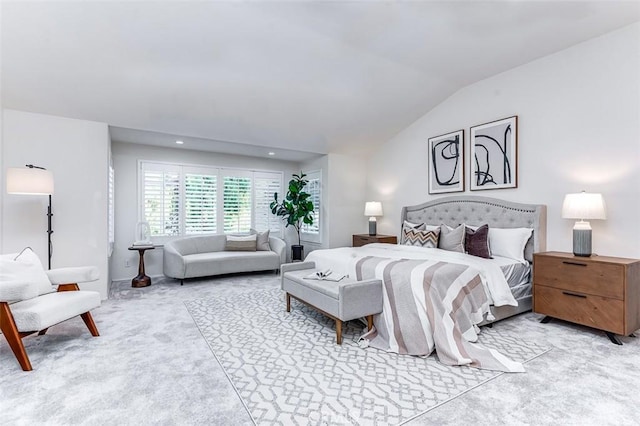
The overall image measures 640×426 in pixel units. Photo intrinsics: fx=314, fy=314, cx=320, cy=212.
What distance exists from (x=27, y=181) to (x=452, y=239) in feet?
16.4

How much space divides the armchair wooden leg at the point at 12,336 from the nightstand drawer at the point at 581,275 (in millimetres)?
4707

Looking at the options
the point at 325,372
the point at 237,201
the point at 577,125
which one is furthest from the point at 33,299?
the point at 577,125

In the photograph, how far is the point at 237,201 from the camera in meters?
6.75

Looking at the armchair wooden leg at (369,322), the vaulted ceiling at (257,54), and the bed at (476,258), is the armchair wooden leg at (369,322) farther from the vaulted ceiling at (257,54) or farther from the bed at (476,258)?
the vaulted ceiling at (257,54)

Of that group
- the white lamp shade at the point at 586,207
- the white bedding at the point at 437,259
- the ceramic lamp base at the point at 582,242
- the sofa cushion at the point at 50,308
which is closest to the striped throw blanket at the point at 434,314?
the white bedding at the point at 437,259

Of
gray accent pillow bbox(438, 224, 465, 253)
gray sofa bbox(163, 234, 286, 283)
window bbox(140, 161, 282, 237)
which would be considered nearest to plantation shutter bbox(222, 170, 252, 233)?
window bbox(140, 161, 282, 237)

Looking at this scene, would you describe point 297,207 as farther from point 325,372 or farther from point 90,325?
point 325,372

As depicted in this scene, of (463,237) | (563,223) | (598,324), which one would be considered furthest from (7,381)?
(563,223)

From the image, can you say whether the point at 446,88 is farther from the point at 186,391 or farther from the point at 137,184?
the point at 137,184

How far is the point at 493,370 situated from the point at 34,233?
17.2 ft

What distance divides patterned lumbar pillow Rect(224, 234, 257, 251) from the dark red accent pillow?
3.84 metres

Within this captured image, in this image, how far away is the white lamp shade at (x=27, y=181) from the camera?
3301 millimetres

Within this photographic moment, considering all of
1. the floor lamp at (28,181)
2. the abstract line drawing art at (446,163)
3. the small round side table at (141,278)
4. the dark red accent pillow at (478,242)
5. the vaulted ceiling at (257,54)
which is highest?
the vaulted ceiling at (257,54)

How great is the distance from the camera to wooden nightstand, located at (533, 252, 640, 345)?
280 centimetres
